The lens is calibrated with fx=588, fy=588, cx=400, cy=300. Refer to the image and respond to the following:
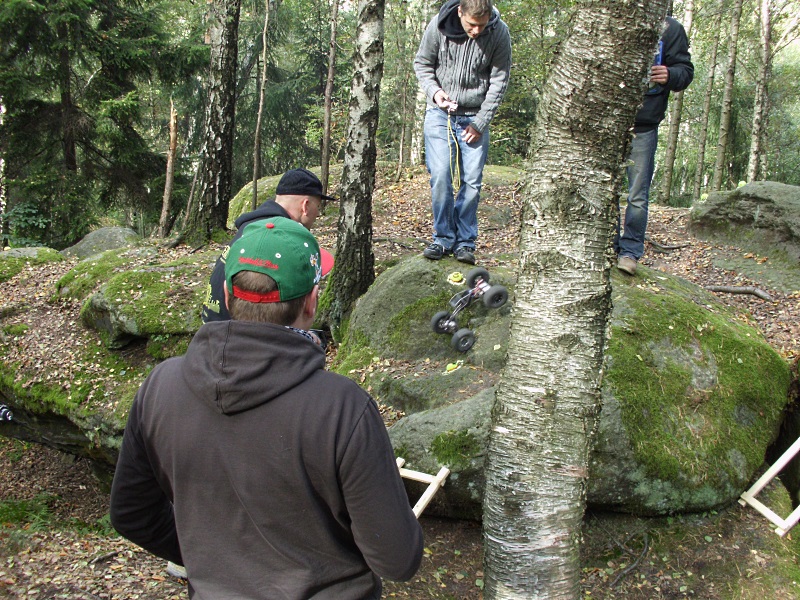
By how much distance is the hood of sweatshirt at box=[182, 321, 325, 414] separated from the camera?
1.57 m

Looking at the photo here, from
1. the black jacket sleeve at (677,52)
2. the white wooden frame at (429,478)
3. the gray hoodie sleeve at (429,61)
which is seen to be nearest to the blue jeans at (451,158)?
the gray hoodie sleeve at (429,61)

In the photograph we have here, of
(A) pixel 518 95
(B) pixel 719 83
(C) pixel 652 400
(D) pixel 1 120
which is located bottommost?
(C) pixel 652 400

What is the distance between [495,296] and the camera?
5.62 metres

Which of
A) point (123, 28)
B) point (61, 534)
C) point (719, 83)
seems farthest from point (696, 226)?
point (719, 83)

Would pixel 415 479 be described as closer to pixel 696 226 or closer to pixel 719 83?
pixel 696 226

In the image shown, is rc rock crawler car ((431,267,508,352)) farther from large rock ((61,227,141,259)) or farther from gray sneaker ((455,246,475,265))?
large rock ((61,227,141,259))

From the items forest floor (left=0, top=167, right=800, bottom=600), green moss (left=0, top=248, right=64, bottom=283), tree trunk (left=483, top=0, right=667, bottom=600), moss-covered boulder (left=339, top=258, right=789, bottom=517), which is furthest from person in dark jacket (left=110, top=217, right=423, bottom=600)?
green moss (left=0, top=248, right=64, bottom=283)

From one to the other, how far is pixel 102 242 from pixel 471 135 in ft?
31.9

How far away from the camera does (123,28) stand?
1529 cm

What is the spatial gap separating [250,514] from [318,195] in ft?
10.8

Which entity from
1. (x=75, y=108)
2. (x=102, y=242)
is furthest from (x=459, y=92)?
(x=75, y=108)

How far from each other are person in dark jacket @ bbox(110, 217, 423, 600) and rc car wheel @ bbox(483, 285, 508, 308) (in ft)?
12.8

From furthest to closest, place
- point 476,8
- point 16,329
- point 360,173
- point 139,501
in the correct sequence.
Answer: point 16,329 → point 360,173 → point 476,8 → point 139,501

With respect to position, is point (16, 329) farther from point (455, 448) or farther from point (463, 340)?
point (455, 448)
